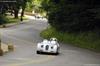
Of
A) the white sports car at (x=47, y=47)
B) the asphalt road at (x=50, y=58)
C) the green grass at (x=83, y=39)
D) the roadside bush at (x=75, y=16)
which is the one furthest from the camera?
the roadside bush at (x=75, y=16)

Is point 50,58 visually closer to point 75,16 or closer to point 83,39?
point 83,39

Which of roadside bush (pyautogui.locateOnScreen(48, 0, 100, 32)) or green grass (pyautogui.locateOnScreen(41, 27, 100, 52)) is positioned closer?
green grass (pyautogui.locateOnScreen(41, 27, 100, 52))

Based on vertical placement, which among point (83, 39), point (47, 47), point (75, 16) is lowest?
point (83, 39)

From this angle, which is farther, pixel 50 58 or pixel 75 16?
pixel 75 16

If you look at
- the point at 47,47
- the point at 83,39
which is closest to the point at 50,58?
the point at 47,47

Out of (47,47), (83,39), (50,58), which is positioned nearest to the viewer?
(50,58)

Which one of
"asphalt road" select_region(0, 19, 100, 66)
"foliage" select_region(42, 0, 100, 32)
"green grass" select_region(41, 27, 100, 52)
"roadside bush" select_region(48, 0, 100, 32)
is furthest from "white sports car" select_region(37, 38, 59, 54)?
"roadside bush" select_region(48, 0, 100, 32)

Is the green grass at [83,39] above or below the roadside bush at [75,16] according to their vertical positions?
below

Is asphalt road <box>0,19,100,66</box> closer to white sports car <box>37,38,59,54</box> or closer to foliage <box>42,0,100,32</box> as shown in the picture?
white sports car <box>37,38,59,54</box>

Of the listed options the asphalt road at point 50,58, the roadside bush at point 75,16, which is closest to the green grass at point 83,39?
the roadside bush at point 75,16

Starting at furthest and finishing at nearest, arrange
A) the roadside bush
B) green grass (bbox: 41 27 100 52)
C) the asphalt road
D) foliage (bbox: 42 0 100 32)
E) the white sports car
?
the roadside bush → foliage (bbox: 42 0 100 32) → green grass (bbox: 41 27 100 52) → the white sports car → the asphalt road

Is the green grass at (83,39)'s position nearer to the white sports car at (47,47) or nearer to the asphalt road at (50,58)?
the asphalt road at (50,58)

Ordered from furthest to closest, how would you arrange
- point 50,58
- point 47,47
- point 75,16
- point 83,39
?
point 75,16
point 83,39
point 47,47
point 50,58

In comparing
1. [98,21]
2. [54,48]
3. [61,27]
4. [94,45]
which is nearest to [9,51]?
[54,48]
